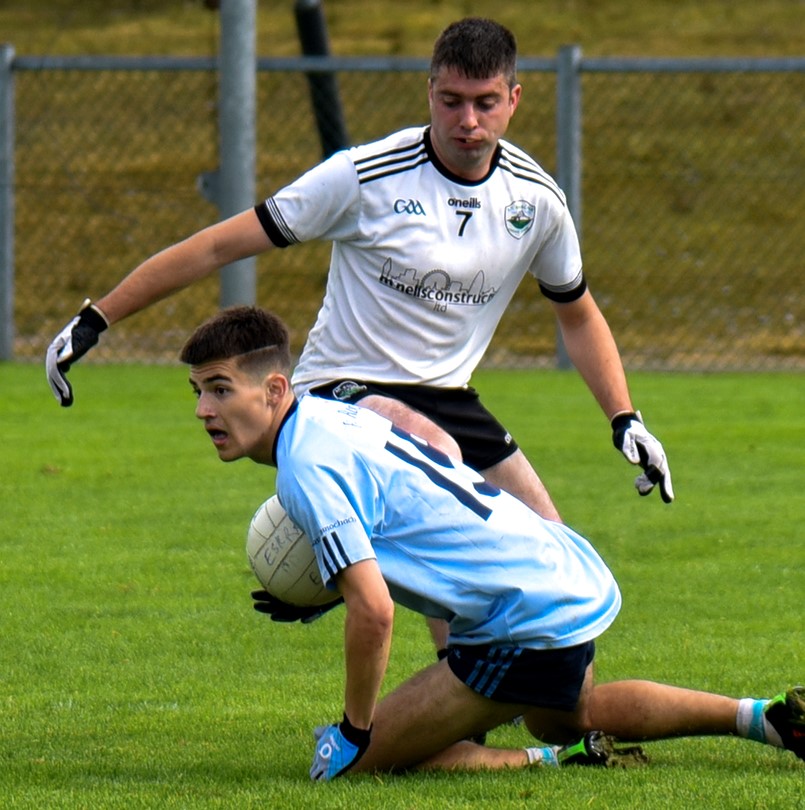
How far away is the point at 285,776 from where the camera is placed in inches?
181

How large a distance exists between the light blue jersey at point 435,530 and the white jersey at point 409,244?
0.70m

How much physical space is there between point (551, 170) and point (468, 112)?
12720 mm

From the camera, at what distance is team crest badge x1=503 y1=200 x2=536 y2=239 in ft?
17.6

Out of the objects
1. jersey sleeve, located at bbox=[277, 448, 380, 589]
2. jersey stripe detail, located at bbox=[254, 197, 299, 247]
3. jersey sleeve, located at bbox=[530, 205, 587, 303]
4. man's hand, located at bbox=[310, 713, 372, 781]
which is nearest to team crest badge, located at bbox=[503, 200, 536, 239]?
jersey sleeve, located at bbox=[530, 205, 587, 303]

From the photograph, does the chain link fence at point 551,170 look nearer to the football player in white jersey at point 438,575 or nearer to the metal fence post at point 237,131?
the metal fence post at point 237,131

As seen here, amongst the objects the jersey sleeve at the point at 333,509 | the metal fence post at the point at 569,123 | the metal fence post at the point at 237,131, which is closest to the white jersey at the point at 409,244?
the jersey sleeve at the point at 333,509

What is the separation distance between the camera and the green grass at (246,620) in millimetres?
4488

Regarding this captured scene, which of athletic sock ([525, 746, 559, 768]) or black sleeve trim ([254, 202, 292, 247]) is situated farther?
black sleeve trim ([254, 202, 292, 247])

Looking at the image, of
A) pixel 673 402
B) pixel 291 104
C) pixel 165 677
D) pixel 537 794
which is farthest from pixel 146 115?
pixel 537 794

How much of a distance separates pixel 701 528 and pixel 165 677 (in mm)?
3137

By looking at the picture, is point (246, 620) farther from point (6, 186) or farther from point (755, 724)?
point (6, 186)

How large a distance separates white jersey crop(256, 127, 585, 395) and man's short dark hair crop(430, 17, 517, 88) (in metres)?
0.31

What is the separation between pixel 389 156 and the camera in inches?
208

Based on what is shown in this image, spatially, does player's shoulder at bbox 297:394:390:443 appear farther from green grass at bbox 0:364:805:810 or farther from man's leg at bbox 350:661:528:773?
green grass at bbox 0:364:805:810
